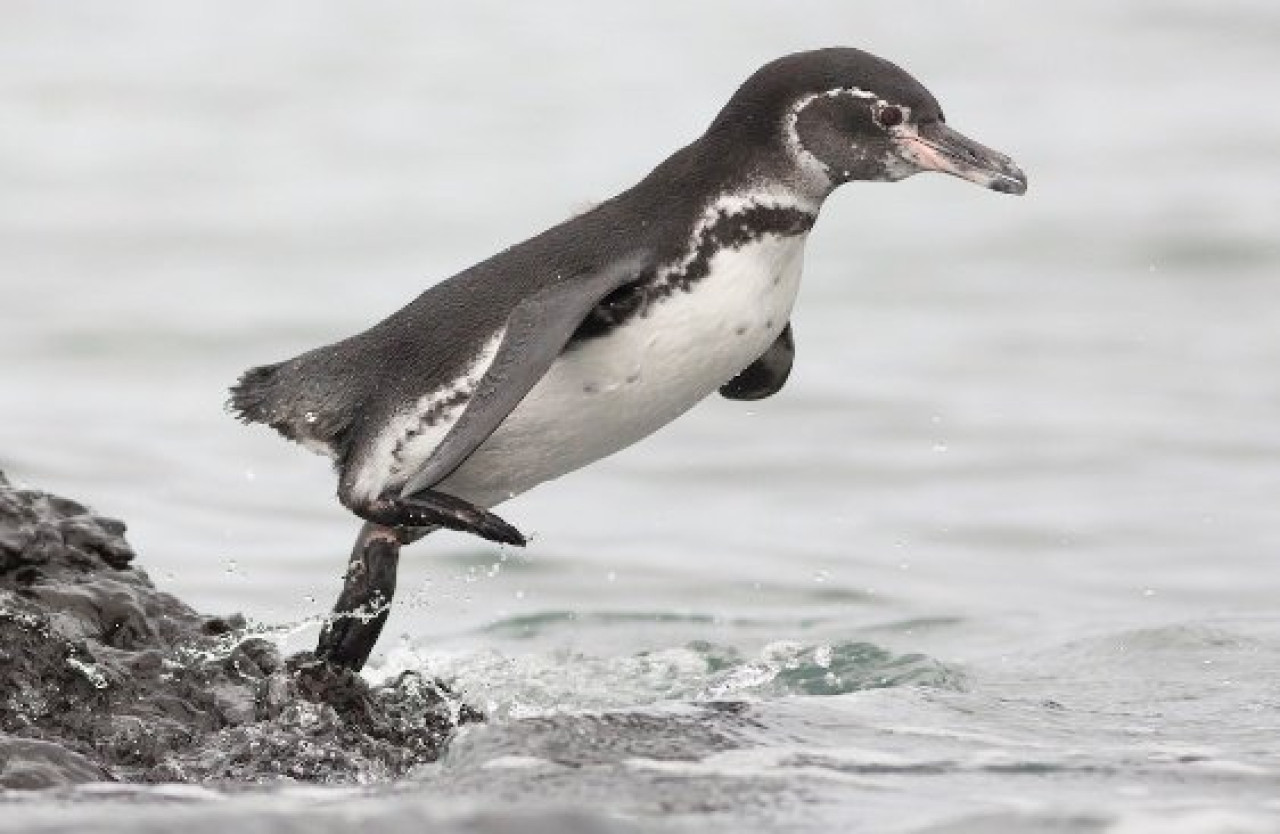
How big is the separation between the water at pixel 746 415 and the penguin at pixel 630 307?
0.70m

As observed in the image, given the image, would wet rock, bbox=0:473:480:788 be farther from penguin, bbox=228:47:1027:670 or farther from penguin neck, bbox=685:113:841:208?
penguin neck, bbox=685:113:841:208

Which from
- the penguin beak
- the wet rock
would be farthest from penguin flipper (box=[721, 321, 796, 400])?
the wet rock

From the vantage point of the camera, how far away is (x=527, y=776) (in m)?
5.10

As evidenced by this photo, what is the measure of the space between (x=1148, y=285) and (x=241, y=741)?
8.64 m

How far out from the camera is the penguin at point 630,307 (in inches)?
251

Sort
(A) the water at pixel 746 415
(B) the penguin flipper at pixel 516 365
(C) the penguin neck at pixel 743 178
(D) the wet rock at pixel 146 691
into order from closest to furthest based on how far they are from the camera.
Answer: (A) the water at pixel 746 415 < (D) the wet rock at pixel 146 691 < (B) the penguin flipper at pixel 516 365 < (C) the penguin neck at pixel 743 178

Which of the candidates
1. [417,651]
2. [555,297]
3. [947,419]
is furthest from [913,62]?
[555,297]

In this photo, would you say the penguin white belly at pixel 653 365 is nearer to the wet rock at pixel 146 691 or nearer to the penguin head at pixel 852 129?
the penguin head at pixel 852 129

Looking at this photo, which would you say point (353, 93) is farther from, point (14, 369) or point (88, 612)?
point (88, 612)

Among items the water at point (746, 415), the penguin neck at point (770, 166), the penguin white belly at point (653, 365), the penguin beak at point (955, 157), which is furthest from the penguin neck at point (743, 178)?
the water at point (746, 415)

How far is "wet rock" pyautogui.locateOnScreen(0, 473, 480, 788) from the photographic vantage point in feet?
18.6

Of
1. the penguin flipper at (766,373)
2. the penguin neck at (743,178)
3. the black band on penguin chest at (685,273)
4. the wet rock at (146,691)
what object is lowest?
the wet rock at (146,691)

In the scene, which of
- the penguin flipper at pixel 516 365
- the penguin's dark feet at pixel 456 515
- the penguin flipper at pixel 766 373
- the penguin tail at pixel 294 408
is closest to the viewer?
the penguin flipper at pixel 516 365

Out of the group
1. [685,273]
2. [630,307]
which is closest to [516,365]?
[630,307]
